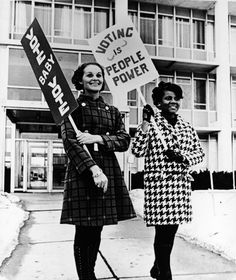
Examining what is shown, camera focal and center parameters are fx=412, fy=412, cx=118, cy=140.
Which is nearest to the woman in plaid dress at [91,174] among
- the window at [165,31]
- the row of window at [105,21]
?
the row of window at [105,21]

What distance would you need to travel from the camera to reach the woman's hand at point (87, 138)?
2.79 metres

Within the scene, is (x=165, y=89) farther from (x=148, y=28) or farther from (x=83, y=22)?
(x=148, y=28)

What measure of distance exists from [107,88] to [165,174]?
13.2 meters

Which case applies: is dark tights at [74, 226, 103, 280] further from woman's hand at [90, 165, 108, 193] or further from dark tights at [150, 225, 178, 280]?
dark tights at [150, 225, 178, 280]

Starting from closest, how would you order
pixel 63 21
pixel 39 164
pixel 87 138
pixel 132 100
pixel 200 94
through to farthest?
pixel 87 138
pixel 39 164
pixel 63 21
pixel 132 100
pixel 200 94

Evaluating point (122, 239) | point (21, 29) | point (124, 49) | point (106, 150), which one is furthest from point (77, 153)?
point (21, 29)

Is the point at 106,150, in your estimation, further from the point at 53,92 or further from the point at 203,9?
the point at 203,9

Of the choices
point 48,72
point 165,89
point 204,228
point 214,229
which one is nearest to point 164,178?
point 165,89

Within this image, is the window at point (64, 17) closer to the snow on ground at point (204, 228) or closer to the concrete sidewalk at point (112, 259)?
the snow on ground at point (204, 228)

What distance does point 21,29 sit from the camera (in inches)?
655

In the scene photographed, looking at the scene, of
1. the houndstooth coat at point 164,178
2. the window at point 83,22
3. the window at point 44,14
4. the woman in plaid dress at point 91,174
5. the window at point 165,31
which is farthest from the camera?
the window at point 165,31

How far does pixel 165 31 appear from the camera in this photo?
1902cm

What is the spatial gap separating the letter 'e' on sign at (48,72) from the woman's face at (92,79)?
14 centimetres

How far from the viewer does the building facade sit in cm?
1563
